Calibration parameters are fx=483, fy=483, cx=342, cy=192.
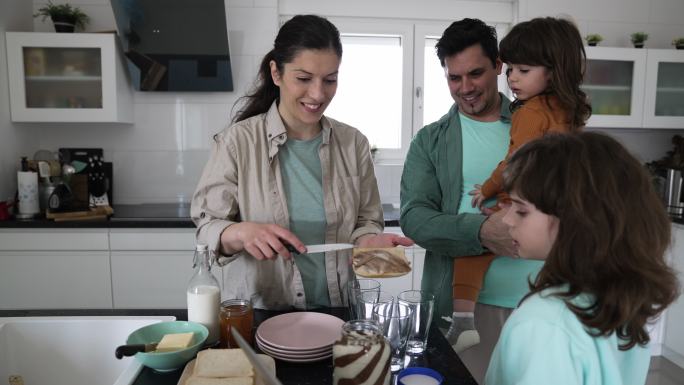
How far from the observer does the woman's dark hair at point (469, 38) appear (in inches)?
55.2

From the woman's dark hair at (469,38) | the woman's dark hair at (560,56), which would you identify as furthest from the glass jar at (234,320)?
the woman's dark hair at (560,56)

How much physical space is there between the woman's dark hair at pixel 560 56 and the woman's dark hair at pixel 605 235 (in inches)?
28.2

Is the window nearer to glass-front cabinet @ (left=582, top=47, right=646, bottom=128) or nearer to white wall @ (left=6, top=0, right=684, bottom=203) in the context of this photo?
white wall @ (left=6, top=0, right=684, bottom=203)

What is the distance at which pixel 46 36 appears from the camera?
2701 mm

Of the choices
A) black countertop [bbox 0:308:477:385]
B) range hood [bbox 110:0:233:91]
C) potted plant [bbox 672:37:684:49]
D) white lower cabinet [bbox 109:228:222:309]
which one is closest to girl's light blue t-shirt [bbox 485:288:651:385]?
black countertop [bbox 0:308:477:385]

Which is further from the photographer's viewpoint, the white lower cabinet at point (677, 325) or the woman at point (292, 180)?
the white lower cabinet at point (677, 325)

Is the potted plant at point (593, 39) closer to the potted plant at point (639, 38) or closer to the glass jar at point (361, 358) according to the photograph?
the potted plant at point (639, 38)

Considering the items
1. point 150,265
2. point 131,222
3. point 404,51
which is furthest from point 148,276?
point 404,51

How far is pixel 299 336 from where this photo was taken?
44.1 inches

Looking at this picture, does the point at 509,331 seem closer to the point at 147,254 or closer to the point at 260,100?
the point at 260,100

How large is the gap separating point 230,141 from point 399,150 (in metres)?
2.02

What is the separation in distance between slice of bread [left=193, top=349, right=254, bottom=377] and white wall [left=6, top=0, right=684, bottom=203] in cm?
234

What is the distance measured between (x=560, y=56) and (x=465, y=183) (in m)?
0.48

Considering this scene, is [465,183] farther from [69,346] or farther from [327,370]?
[69,346]
